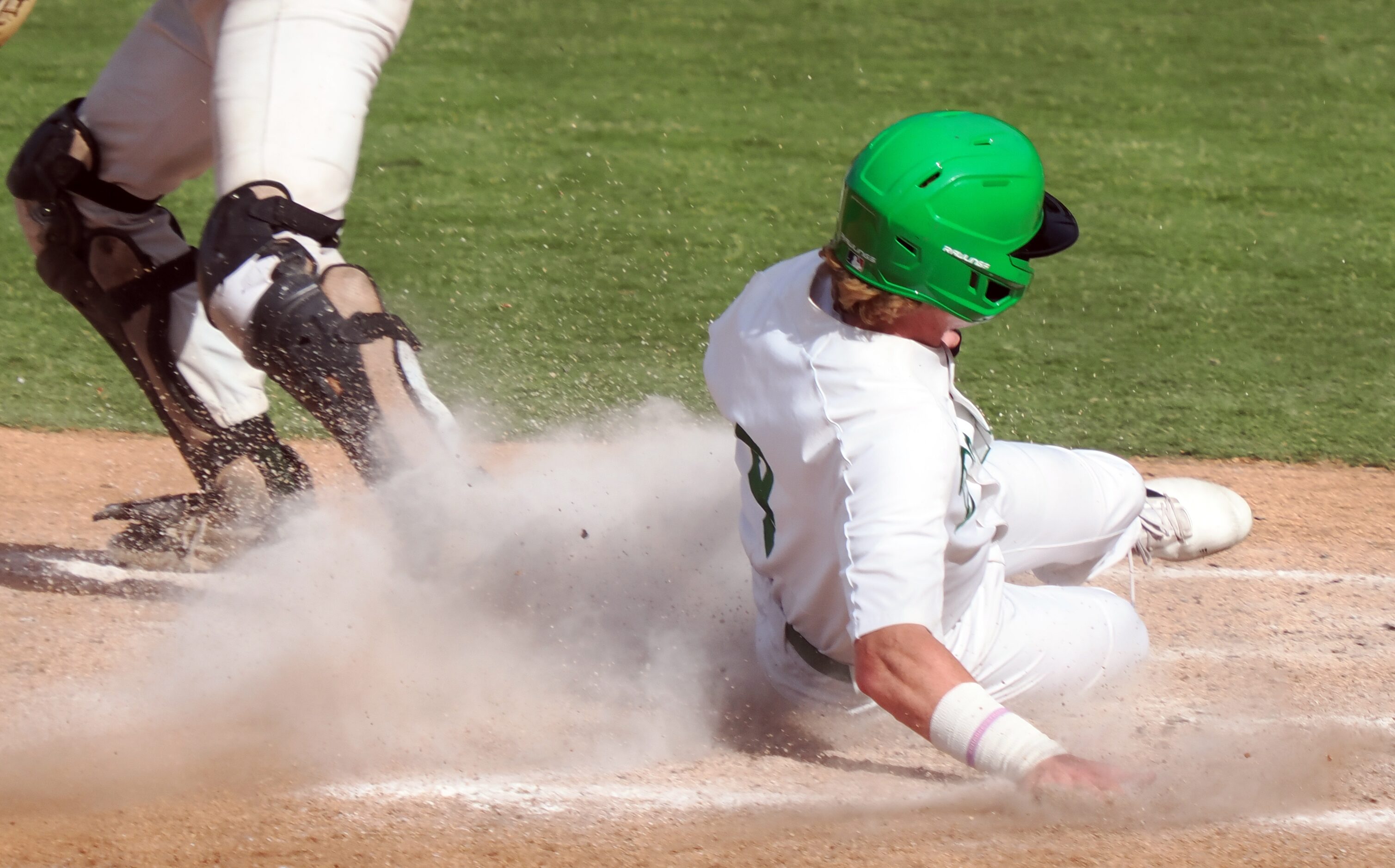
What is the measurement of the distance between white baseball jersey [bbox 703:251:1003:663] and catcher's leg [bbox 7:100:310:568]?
52.9 inches

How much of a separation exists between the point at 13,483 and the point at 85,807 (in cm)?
201

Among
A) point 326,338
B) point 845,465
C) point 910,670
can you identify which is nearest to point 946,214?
point 845,465

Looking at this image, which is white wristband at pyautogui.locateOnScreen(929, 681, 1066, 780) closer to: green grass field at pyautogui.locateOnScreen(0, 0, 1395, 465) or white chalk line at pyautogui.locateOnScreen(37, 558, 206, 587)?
white chalk line at pyautogui.locateOnScreen(37, 558, 206, 587)

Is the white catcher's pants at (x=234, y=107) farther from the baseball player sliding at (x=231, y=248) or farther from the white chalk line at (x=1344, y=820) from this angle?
the white chalk line at (x=1344, y=820)

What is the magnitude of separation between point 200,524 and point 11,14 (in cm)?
125

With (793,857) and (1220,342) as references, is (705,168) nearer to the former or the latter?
(1220,342)

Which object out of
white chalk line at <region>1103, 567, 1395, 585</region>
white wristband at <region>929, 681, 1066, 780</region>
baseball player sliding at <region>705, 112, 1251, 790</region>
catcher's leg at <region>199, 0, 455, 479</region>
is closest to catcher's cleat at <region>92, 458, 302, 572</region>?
catcher's leg at <region>199, 0, 455, 479</region>

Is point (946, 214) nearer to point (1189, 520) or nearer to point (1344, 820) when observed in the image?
point (1344, 820)

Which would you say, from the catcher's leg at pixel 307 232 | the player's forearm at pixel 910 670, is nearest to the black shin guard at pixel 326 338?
the catcher's leg at pixel 307 232

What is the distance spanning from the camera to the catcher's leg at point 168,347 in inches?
143

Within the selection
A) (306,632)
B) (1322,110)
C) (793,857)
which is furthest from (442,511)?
(1322,110)

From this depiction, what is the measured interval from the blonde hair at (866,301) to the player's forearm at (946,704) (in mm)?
557

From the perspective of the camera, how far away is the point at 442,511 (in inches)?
122

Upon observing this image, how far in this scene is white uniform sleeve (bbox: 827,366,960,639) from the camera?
2.35 m
